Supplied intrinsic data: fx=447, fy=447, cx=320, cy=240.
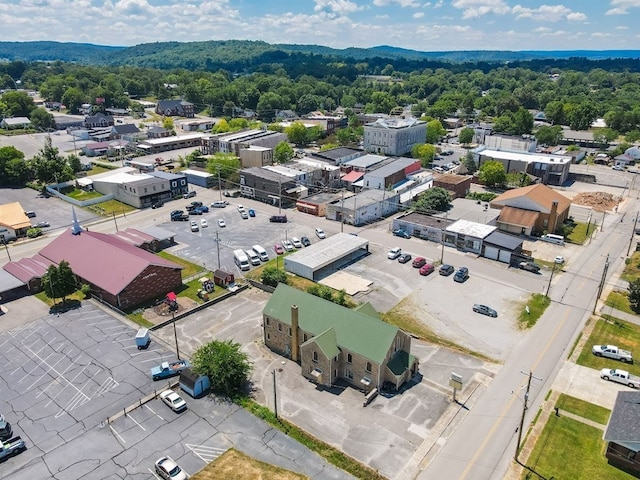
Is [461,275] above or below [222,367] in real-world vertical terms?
below

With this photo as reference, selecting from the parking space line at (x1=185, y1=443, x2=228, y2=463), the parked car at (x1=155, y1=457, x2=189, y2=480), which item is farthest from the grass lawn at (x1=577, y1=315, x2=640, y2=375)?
the parked car at (x1=155, y1=457, x2=189, y2=480)

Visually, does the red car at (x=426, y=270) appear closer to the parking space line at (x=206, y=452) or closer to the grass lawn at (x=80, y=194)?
the parking space line at (x=206, y=452)

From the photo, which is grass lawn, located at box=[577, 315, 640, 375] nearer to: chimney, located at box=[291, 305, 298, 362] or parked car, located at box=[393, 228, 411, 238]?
chimney, located at box=[291, 305, 298, 362]

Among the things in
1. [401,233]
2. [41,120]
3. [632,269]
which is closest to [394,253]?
[401,233]

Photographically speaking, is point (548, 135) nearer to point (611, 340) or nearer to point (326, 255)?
point (326, 255)

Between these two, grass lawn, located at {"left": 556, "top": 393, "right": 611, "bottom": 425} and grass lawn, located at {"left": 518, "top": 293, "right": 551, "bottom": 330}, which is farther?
grass lawn, located at {"left": 518, "top": 293, "right": 551, "bottom": 330}

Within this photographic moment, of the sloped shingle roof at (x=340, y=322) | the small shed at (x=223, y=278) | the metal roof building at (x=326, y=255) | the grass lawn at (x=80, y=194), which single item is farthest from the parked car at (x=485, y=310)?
the grass lawn at (x=80, y=194)
